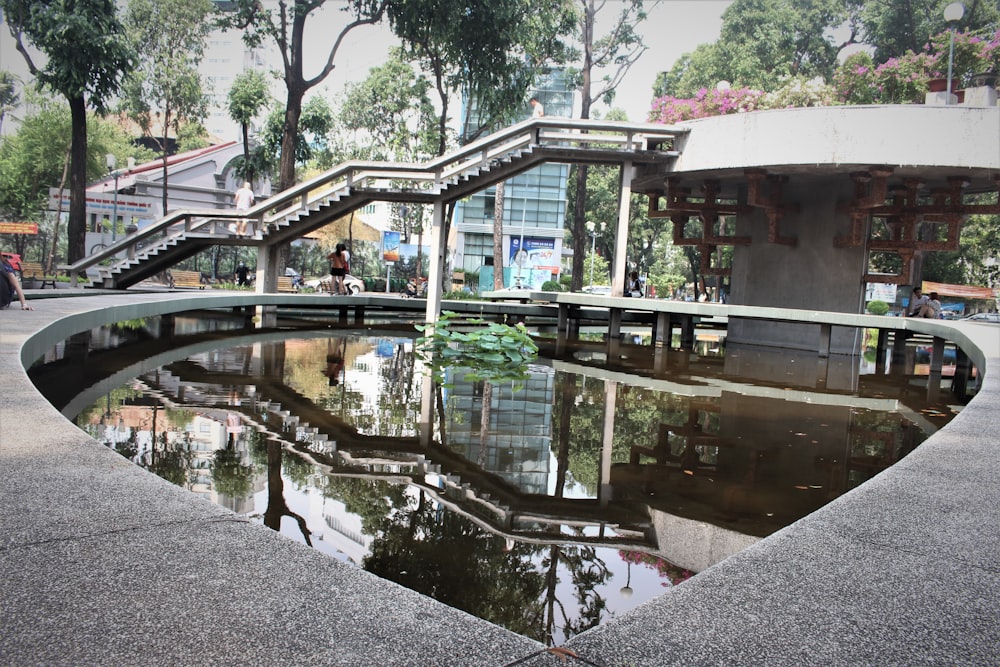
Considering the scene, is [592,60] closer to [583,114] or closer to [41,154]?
[583,114]

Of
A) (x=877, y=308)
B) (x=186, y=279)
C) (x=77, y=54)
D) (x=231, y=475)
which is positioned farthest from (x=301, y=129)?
(x=231, y=475)

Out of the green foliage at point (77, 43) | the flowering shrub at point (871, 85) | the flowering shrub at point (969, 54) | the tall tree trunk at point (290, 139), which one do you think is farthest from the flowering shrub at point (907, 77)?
the green foliage at point (77, 43)

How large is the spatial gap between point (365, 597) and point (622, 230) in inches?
722

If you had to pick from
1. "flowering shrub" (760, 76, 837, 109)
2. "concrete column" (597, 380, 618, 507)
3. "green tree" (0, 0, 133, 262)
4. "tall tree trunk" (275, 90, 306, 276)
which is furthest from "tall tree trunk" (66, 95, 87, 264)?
"flowering shrub" (760, 76, 837, 109)

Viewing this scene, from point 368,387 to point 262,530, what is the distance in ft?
24.3

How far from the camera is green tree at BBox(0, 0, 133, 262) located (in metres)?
25.4

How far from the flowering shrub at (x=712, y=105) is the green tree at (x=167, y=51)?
2035cm

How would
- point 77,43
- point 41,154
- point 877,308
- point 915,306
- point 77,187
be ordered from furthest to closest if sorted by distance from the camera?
point 41,154 < point 877,308 < point 77,187 < point 77,43 < point 915,306

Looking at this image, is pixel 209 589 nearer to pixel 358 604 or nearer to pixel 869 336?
pixel 358 604

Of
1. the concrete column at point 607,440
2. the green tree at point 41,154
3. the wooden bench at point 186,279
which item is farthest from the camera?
the green tree at point 41,154

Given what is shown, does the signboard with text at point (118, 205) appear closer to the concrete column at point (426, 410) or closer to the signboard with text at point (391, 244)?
the signboard with text at point (391, 244)

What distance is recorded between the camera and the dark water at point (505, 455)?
168 inches

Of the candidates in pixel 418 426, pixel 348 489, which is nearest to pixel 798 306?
pixel 418 426

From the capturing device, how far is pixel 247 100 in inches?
1319
